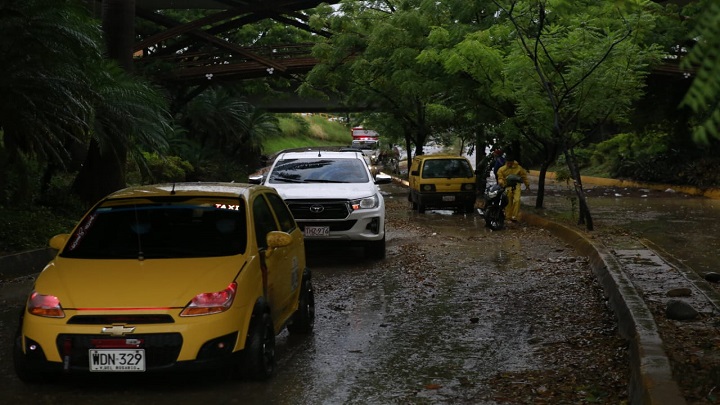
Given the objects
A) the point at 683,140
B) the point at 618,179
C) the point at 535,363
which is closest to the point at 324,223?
the point at 535,363

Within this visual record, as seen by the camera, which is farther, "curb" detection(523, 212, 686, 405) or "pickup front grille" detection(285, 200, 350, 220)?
"pickup front grille" detection(285, 200, 350, 220)

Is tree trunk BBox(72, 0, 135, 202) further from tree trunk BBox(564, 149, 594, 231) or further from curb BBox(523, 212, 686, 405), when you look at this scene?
curb BBox(523, 212, 686, 405)

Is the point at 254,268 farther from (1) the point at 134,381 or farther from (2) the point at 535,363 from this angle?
(2) the point at 535,363

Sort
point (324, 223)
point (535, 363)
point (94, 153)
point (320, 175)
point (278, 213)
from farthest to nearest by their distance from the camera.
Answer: point (94, 153) → point (320, 175) → point (324, 223) → point (278, 213) → point (535, 363)

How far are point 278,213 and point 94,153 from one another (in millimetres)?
11042

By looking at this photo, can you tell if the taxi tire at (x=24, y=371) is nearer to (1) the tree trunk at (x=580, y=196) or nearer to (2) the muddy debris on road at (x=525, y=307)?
(2) the muddy debris on road at (x=525, y=307)

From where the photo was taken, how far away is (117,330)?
18.5 ft

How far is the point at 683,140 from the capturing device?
118 ft

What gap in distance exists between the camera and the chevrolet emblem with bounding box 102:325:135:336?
18.5 ft

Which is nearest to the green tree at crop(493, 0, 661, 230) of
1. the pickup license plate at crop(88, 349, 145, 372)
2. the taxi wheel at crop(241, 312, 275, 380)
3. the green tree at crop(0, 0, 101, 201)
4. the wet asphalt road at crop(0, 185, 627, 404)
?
the wet asphalt road at crop(0, 185, 627, 404)

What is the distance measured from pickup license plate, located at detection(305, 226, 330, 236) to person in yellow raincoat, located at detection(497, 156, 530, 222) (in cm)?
716

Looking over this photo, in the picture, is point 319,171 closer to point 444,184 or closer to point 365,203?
point 365,203

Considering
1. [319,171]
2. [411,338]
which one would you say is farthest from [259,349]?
[319,171]

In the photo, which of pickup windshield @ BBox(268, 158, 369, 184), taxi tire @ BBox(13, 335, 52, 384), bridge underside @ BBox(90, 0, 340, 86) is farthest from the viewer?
bridge underside @ BBox(90, 0, 340, 86)
